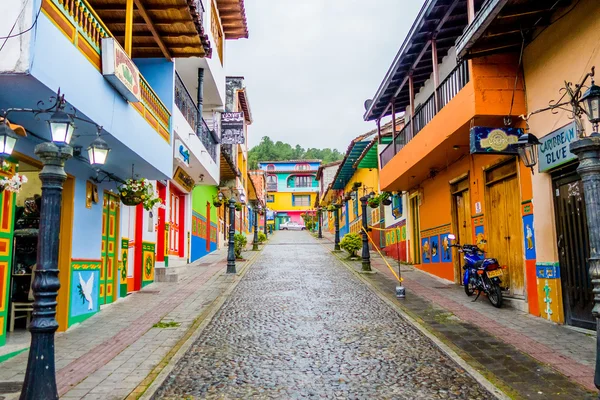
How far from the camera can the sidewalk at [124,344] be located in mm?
5316

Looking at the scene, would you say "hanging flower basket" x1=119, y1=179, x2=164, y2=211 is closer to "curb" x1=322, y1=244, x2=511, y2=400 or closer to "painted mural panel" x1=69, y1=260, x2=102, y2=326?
"painted mural panel" x1=69, y1=260, x2=102, y2=326

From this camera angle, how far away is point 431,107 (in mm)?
11984

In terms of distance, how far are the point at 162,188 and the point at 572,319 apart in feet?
38.9

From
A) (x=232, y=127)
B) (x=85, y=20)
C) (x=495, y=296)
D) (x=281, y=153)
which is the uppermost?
(x=281, y=153)

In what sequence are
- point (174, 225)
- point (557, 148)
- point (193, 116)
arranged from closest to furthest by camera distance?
point (557, 148) → point (193, 116) → point (174, 225)

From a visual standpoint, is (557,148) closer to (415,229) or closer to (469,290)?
(469,290)

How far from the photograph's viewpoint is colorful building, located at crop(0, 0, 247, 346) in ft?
17.9

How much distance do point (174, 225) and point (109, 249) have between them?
6.50 metres

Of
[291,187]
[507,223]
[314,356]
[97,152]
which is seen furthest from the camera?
[291,187]

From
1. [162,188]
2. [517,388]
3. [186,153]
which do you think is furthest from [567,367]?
[162,188]

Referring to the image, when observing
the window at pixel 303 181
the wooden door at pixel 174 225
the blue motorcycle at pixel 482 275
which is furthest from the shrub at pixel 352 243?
the window at pixel 303 181

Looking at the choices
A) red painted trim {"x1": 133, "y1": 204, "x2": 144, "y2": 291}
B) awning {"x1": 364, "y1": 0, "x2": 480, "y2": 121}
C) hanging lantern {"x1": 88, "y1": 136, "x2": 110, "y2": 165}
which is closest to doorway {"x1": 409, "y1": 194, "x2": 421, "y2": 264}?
awning {"x1": 364, "y1": 0, "x2": 480, "y2": 121}

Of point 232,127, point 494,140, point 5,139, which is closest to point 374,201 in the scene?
point 232,127

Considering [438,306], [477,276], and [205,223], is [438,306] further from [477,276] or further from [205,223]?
[205,223]
